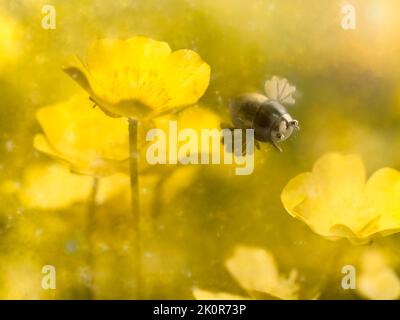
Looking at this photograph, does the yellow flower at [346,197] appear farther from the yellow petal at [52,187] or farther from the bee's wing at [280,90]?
the yellow petal at [52,187]

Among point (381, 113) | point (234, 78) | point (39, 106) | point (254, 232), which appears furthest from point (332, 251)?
point (39, 106)

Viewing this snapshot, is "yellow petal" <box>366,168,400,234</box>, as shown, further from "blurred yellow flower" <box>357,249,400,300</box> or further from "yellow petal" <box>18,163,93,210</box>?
"yellow petal" <box>18,163,93,210</box>

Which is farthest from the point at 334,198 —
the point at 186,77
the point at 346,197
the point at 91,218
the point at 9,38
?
the point at 9,38

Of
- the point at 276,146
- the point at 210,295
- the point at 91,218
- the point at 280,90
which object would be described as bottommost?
the point at 210,295

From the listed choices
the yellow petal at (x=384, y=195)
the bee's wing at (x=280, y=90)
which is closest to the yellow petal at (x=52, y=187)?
the bee's wing at (x=280, y=90)

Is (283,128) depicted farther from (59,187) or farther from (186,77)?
(59,187)

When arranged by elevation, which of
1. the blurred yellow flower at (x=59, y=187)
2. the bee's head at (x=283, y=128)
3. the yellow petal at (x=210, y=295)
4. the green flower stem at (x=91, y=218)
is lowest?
the yellow petal at (x=210, y=295)
